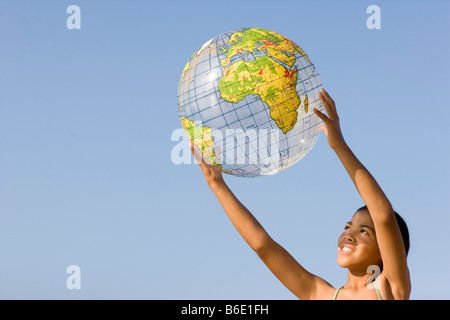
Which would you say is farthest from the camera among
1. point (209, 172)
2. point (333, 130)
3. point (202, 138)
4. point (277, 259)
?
point (209, 172)

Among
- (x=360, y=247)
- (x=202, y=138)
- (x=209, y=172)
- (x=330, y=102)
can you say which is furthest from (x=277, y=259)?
(x=330, y=102)

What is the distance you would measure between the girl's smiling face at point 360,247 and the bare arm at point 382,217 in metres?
0.30

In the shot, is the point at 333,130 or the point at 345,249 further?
the point at 345,249

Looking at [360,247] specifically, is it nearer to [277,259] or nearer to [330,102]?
[277,259]

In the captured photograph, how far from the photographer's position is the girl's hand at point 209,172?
638 cm

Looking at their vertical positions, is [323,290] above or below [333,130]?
below

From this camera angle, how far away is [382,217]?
4.93m

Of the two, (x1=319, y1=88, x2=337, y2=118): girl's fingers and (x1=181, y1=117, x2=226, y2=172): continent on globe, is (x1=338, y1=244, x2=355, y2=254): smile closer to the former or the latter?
(x1=319, y1=88, x2=337, y2=118): girl's fingers

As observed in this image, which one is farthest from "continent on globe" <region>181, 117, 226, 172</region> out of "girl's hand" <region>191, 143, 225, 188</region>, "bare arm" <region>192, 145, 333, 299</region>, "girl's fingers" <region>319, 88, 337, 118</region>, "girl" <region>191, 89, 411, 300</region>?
"girl's fingers" <region>319, 88, 337, 118</region>

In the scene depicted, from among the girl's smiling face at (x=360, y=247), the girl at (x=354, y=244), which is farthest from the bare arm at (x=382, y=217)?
the girl's smiling face at (x=360, y=247)

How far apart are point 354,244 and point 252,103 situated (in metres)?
1.44

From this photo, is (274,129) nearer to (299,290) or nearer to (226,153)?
(226,153)
